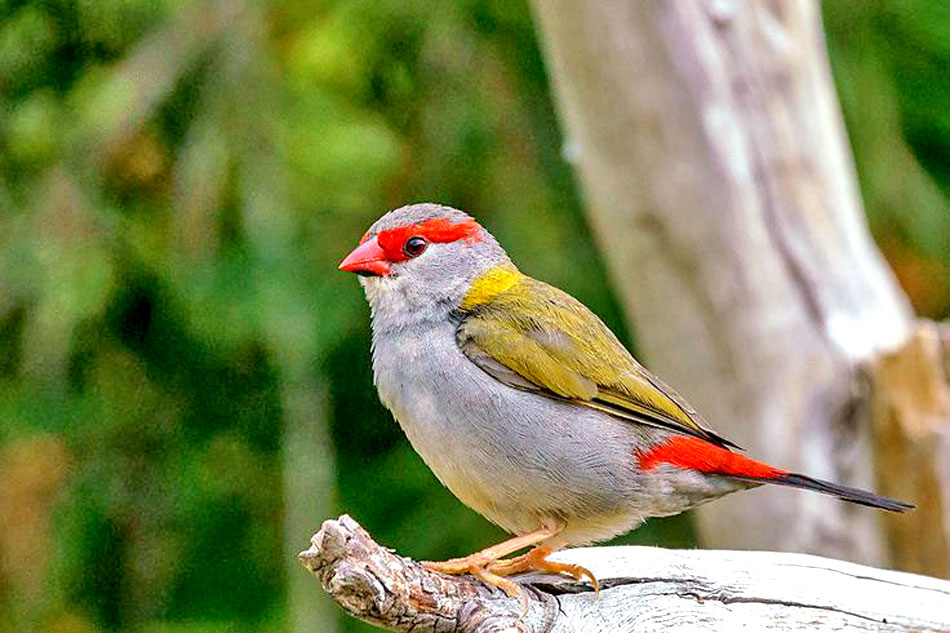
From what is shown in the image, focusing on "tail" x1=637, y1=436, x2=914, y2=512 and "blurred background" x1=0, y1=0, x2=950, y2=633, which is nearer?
"tail" x1=637, y1=436, x2=914, y2=512

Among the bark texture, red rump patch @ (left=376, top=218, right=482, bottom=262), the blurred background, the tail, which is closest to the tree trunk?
the bark texture

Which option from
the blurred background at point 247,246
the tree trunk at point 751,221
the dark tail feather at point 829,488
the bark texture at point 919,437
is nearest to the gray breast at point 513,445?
the dark tail feather at point 829,488

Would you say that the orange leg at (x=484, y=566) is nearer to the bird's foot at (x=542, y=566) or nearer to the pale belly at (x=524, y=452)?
the bird's foot at (x=542, y=566)

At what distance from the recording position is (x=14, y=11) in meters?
4.82

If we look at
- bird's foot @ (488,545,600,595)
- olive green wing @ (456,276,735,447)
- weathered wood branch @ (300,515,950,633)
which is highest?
olive green wing @ (456,276,735,447)

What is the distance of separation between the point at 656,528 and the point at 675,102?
2.25 metres

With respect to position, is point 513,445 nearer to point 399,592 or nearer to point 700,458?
point 700,458

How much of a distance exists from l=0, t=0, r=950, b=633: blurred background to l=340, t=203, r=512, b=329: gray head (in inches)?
84.1

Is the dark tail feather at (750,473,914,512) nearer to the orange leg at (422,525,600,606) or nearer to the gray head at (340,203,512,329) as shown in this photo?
the orange leg at (422,525,600,606)

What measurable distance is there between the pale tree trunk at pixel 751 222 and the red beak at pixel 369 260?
176 cm

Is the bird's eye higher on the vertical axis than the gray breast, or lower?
higher

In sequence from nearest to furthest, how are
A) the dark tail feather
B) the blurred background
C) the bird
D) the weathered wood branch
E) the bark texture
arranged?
1. the weathered wood branch
2. the dark tail feather
3. the bird
4. the bark texture
5. the blurred background

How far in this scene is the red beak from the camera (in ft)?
11.4

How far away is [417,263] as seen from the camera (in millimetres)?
3535
